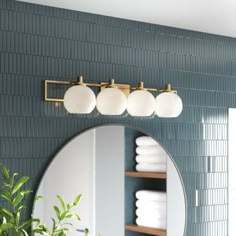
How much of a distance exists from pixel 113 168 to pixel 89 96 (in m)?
0.54

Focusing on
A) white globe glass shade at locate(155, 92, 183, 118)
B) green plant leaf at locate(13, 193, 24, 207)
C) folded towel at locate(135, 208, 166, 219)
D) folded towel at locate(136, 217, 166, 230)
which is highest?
white globe glass shade at locate(155, 92, 183, 118)

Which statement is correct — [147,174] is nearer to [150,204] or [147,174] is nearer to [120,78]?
[150,204]

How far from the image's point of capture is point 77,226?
12.6ft

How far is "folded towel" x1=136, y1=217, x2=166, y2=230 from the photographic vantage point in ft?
13.5

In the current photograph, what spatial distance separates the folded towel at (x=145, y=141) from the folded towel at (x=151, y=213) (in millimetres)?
427

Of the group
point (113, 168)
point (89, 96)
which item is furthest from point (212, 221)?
point (89, 96)

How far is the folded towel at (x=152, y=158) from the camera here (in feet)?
13.5

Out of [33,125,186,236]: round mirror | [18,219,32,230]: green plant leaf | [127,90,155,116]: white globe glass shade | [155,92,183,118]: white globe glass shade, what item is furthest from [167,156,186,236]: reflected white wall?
[18,219,32,230]: green plant leaf

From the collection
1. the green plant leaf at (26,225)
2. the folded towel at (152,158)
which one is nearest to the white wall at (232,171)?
the folded towel at (152,158)

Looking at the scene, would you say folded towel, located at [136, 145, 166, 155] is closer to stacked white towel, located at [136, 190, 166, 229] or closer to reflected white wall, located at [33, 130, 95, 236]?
stacked white towel, located at [136, 190, 166, 229]

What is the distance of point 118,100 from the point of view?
385cm

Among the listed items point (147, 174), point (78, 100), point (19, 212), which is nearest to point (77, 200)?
point (19, 212)

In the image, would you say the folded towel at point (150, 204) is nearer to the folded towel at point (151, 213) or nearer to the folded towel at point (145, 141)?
the folded towel at point (151, 213)

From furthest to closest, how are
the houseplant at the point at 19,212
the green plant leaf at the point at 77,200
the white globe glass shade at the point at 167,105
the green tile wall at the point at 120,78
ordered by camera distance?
the white globe glass shade at the point at 167,105, the green tile wall at the point at 120,78, the green plant leaf at the point at 77,200, the houseplant at the point at 19,212
